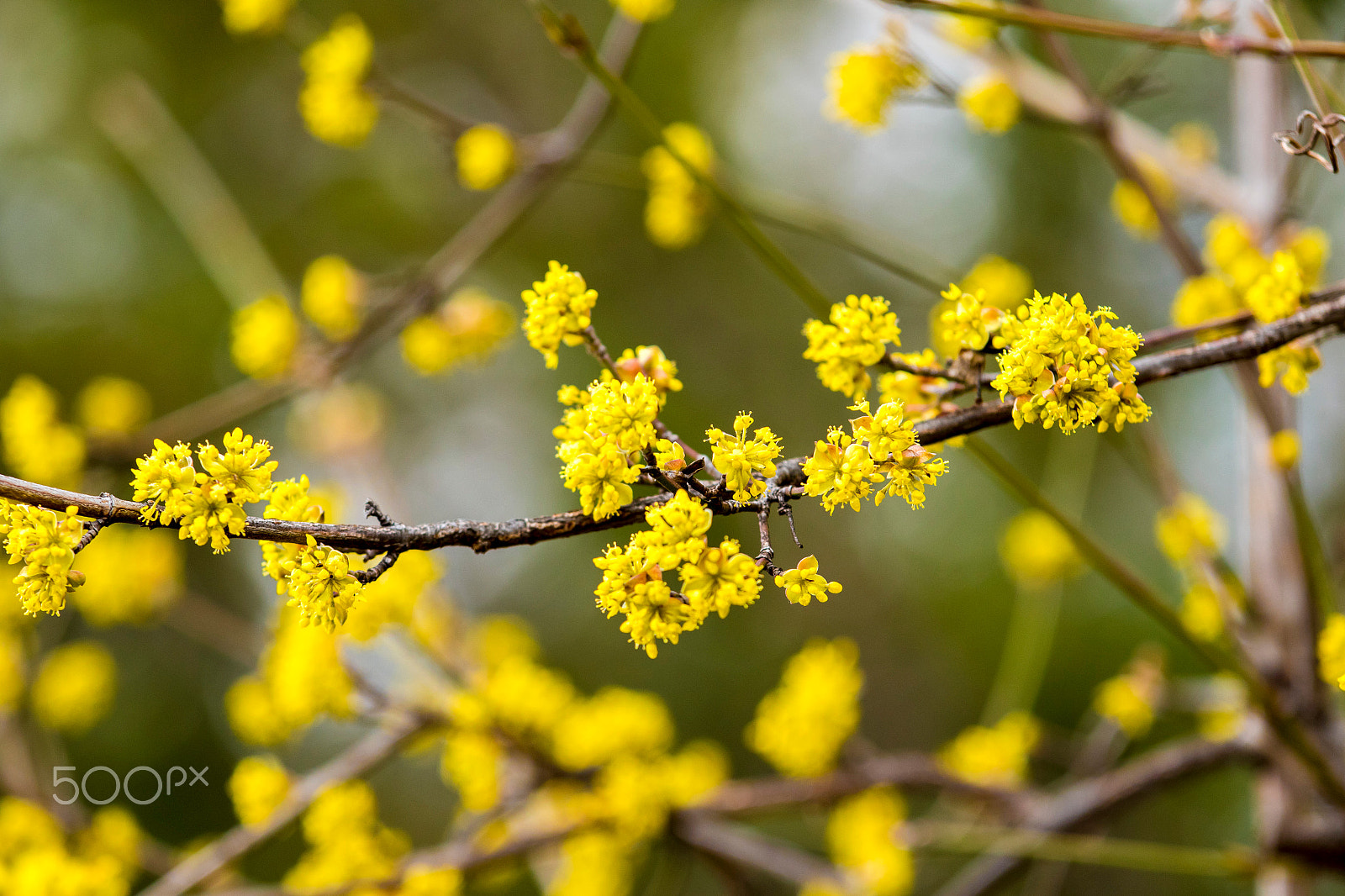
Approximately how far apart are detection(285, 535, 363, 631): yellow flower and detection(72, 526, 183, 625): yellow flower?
251cm

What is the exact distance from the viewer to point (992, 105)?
7.88 ft

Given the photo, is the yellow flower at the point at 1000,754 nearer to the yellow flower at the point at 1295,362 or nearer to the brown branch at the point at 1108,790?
the brown branch at the point at 1108,790

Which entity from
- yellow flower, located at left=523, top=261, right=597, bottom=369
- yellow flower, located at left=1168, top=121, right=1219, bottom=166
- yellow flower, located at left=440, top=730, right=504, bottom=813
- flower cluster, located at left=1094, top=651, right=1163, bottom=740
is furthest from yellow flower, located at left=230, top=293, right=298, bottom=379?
yellow flower, located at left=1168, top=121, right=1219, bottom=166

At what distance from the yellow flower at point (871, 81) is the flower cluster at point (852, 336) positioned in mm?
1352

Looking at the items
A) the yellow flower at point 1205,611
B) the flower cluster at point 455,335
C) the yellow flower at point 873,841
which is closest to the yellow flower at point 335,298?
the flower cluster at point 455,335

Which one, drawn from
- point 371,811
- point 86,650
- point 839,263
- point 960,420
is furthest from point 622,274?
point 960,420

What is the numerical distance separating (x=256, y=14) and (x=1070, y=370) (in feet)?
8.97

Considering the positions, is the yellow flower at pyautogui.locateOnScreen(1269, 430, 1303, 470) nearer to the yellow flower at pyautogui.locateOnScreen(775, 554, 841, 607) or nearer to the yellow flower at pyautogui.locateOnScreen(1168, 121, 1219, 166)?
the yellow flower at pyautogui.locateOnScreen(775, 554, 841, 607)

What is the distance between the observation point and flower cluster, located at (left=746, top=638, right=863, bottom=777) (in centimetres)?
263

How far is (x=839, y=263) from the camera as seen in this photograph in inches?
326

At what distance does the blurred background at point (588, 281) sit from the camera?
24.2 feet

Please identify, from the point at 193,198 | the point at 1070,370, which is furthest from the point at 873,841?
the point at 193,198

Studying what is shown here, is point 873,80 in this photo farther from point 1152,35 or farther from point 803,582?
point 803,582

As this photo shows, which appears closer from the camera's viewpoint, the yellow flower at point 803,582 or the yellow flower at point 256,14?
the yellow flower at point 803,582
